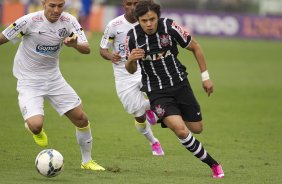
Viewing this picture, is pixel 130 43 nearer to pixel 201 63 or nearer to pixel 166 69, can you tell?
pixel 166 69

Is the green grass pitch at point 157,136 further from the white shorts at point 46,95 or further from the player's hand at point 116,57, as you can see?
the player's hand at point 116,57

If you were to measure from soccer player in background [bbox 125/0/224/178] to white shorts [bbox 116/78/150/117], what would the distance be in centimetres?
211

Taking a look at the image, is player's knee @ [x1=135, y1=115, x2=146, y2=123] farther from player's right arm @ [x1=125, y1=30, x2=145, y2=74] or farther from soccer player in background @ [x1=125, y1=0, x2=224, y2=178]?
player's right arm @ [x1=125, y1=30, x2=145, y2=74]

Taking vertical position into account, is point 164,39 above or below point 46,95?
above

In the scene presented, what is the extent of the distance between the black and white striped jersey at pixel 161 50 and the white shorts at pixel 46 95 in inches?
50.6

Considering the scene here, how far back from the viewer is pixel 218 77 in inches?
1070

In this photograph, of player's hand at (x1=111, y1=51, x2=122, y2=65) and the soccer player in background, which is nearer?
the soccer player in background

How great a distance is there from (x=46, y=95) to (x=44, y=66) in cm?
44

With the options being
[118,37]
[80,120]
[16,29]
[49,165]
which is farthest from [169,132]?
[49,165]

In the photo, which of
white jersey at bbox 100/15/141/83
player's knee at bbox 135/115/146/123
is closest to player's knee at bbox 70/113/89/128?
player's knee at bbox 135/115/146/123

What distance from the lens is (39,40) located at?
1151 centimetres

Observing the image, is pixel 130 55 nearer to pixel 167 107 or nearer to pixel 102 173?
pixel 167 107

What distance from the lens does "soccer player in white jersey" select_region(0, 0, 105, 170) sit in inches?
446

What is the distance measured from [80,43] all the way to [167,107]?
1659 millimetres
